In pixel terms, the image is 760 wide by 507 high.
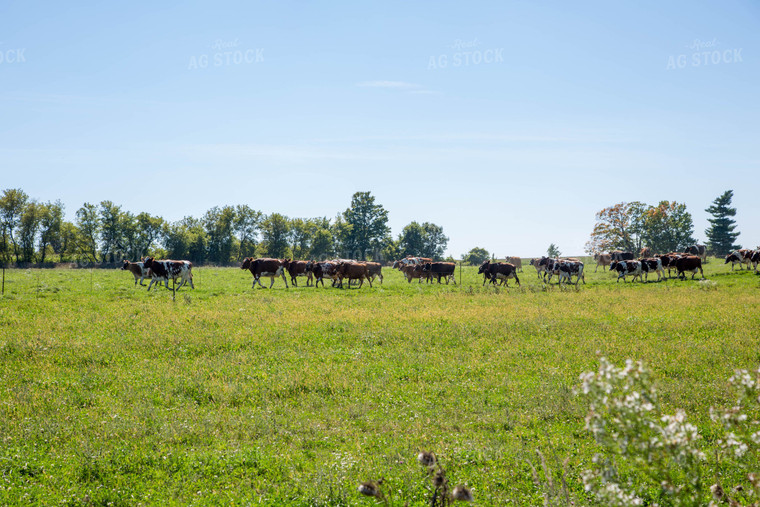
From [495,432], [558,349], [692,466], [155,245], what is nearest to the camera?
[692,466]

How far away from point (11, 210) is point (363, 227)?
66703mm

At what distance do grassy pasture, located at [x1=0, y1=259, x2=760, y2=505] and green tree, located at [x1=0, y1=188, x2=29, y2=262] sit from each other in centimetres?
8709

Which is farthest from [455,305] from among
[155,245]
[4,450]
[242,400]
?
[155,245]

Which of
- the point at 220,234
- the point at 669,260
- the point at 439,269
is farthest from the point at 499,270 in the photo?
the point at 220,234

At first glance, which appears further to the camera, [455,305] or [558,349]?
[455,305]

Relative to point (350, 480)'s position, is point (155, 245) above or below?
above

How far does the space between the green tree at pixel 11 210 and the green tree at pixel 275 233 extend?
44.9m

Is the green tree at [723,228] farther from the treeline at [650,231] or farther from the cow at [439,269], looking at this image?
the cow at [439,269]

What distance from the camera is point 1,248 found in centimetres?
9062

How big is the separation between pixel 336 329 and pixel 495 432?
970cm

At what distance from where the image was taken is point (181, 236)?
340 feet

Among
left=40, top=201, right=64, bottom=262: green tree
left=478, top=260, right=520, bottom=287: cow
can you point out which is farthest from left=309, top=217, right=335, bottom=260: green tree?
left=478, top=260, right=520, bottom=287: cow

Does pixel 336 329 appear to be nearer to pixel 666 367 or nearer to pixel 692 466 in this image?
pixel 666 367

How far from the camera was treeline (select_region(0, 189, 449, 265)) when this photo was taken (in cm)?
9319
